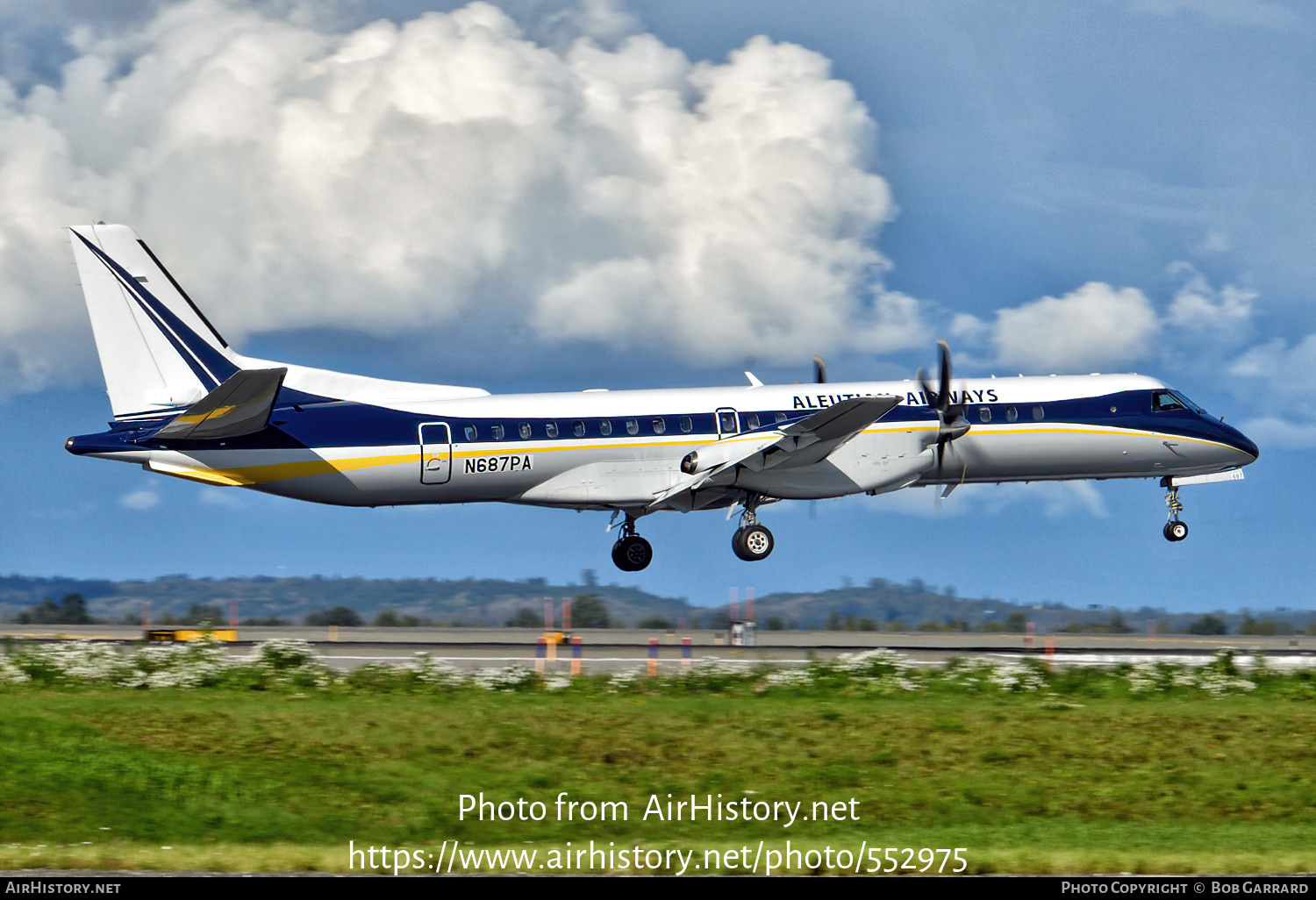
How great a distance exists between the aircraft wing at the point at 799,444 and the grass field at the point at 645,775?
9.56m

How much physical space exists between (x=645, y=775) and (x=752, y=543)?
15027mm

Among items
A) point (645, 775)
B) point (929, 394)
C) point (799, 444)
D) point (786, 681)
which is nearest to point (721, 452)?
point (799, 444)

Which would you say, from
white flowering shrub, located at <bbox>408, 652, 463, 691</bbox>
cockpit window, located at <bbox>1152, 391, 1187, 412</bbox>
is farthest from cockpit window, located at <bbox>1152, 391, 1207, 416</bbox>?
white flowering shrub, located at <bbox>408, 652, 463, 691</bbox>

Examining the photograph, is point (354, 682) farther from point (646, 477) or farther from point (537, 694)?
point (646, 477)

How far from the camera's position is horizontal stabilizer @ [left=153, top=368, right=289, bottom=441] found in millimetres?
28766

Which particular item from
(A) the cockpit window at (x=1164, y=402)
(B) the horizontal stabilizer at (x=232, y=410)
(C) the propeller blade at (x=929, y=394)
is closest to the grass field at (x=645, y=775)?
(B) the horizontal stabilizer at (x=232, y=410)

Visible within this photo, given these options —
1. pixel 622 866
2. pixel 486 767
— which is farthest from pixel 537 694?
pixel 622 866

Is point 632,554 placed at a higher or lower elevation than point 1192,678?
higher

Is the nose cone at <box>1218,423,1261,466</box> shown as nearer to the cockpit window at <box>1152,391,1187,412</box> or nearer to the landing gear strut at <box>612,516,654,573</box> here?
the cockpit window at <box>1152,391,1187,412</box>

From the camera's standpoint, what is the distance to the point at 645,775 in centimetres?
1886

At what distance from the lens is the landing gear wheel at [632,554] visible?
35.6 metres

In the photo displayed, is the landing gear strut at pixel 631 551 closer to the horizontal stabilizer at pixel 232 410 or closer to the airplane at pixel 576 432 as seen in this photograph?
the airplane at pixel 576 432

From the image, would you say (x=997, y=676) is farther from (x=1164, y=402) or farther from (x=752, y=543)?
(x=1164, y=402)

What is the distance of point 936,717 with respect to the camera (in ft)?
69.6
